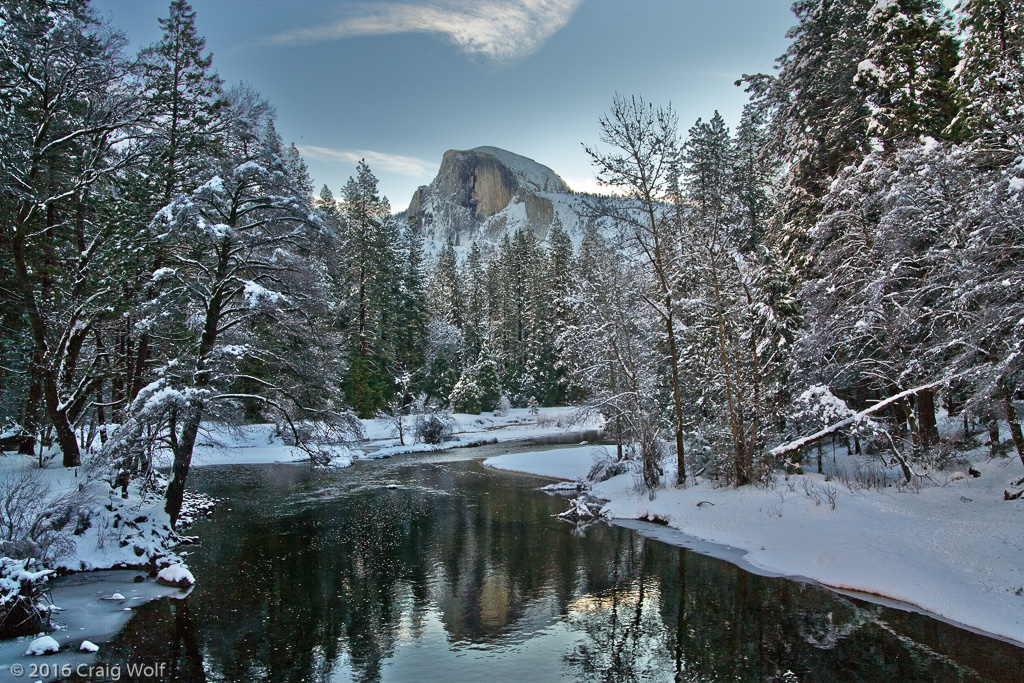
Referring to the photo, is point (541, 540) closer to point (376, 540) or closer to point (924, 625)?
point (376, 540)

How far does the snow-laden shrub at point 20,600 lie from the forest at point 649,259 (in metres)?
3.21

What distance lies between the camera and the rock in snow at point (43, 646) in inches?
293

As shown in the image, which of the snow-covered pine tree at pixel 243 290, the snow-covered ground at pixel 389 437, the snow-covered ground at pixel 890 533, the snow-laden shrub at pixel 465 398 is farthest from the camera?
the snow-laden shrub at pixel 465 398

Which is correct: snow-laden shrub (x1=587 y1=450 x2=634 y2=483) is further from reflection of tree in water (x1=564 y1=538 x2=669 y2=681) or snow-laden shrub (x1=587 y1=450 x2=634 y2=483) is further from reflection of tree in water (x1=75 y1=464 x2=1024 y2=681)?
reflection of tree in water (x1=564 y1=538 x2=669 y2=681)

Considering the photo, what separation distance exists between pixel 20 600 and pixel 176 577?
278 cm

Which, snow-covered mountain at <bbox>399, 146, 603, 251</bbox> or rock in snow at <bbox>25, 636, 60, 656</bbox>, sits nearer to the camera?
rock in snow at <bbox>25, 636, 60, 656</bbox>

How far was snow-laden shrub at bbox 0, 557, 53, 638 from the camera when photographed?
25.7ft

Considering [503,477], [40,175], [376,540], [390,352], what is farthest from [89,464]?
[390,352]

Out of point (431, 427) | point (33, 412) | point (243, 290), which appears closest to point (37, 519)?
point (243, 290)

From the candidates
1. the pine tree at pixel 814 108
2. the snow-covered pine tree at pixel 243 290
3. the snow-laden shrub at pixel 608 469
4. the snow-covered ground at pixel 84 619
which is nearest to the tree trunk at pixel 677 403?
the snow-laden shrub at pixel 608 469

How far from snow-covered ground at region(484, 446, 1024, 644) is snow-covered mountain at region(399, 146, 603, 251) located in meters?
153

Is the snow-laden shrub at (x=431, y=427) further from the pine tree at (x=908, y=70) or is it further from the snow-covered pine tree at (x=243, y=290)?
the pine tree at (x=908, y=70)

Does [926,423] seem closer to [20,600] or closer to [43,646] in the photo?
[43,646]

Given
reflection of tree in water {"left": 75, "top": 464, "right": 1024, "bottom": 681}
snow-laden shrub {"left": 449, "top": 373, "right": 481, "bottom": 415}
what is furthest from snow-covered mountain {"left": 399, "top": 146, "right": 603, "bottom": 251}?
reflection of tree in water {"left": 75, "top": 464, "right": 1024, "bottom": 681}
